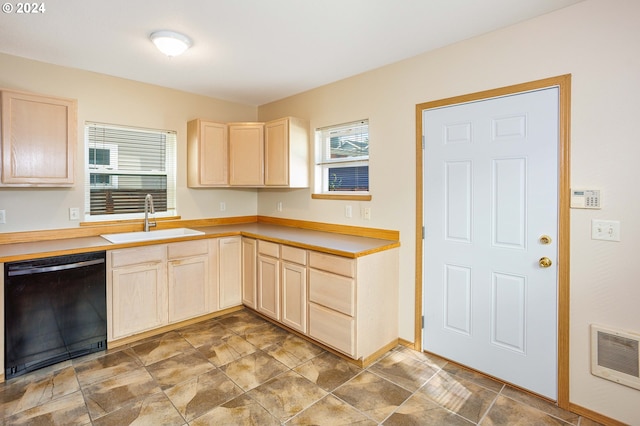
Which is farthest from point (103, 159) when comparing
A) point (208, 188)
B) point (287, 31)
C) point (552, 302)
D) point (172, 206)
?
point (552, 302)

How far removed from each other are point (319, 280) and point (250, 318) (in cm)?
Result: 122

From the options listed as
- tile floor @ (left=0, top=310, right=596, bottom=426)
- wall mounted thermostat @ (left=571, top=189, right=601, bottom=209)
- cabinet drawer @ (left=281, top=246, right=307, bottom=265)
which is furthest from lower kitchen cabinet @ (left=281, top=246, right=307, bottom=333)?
wall mounted thermostat @ (left=571, top=189, right=601, bottom=209)

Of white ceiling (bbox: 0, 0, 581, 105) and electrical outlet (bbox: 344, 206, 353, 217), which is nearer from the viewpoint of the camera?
white ceiling (bbox: 0, 0, 581, 105)

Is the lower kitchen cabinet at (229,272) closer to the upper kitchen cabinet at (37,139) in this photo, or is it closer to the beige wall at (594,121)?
the upper kitchen cabinet at (37,139)

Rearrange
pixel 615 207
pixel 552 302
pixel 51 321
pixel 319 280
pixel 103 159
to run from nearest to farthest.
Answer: pixel 615 207 → pixel 552 302 → pixel 51 321 → pixel 319 280 → pixel 103 159

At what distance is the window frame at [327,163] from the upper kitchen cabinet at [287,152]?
12 centimetres

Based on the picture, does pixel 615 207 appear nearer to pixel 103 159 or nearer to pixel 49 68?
pixel 103 159

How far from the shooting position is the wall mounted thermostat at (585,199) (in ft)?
6.47

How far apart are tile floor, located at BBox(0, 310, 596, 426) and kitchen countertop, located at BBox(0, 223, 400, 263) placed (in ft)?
2.90

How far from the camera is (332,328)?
8.90 feet

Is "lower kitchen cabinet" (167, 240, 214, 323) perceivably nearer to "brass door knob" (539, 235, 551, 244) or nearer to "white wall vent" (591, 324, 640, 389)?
"brass door knob" (539, 235, 551, 244)

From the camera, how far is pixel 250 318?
11.8 feet

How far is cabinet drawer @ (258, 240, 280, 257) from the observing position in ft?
10.6

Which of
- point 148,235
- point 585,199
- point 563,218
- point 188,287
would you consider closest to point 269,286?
point 188,287
